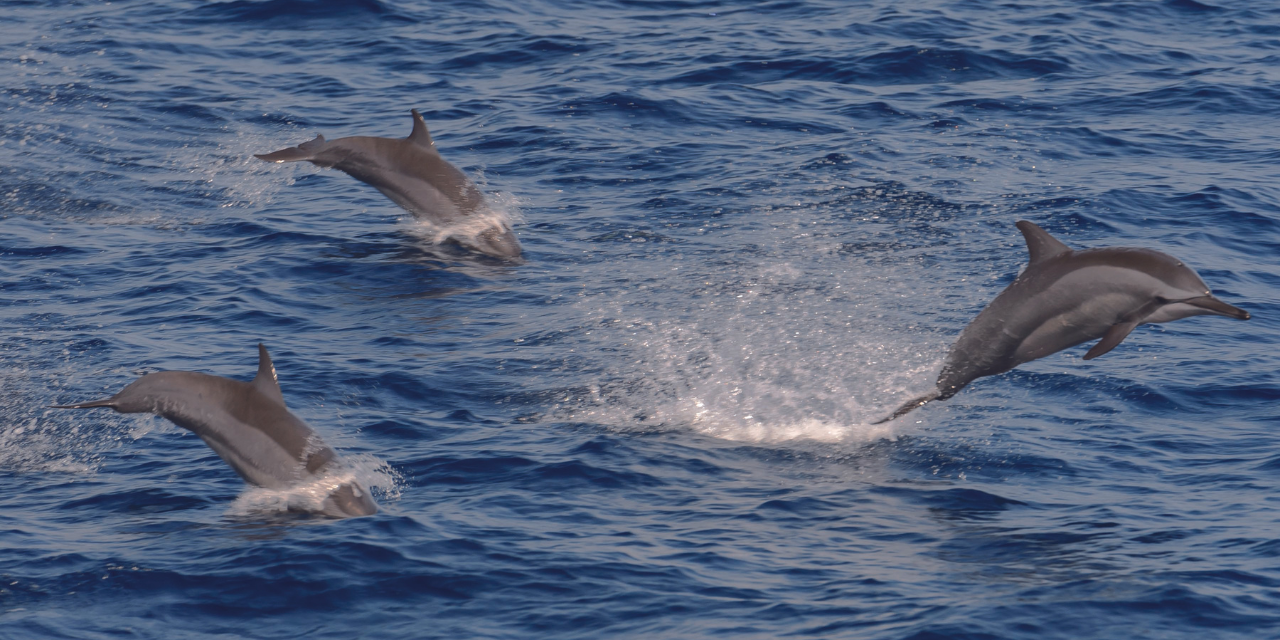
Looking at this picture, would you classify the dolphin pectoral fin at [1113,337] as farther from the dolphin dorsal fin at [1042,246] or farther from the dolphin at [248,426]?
the dolphin at [248,426]

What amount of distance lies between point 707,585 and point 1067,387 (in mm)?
5195

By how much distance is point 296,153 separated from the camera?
16766 mm

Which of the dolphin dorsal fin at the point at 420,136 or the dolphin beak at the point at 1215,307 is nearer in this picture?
the dolphin beak at the point at 1215,307

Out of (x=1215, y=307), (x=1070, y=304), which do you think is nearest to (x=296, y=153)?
(x=1070, y=304)

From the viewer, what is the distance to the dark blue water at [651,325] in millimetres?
9070

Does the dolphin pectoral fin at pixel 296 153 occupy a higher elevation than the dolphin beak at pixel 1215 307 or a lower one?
lower

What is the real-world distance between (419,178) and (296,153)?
1406 mm

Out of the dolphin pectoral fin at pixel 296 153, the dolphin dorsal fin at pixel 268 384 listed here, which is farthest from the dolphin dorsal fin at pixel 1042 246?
the dolphin pectoral fin at pixel 296 153

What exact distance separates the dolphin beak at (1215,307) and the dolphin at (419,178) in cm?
885

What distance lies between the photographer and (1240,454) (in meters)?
11.3

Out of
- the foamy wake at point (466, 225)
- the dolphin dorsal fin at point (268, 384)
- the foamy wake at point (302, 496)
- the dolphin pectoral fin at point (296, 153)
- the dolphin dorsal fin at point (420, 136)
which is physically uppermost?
the dolphin dorsal fin at point (420, 136)

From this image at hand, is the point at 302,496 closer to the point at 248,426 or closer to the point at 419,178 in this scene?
the point at 248,426

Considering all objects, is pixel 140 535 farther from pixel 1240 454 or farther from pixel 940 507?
pixel 1240 454

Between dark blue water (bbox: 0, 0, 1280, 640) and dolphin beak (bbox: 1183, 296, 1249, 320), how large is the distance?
1.42m
